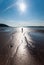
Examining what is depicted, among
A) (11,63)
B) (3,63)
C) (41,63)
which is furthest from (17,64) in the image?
(41,63)

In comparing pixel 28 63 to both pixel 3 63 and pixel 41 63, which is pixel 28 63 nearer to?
pixel 41 63

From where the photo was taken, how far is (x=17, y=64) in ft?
21.3

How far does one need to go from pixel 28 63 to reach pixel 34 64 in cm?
42

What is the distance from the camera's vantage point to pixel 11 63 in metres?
6.59

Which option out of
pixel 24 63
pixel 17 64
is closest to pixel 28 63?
pixel 24 63

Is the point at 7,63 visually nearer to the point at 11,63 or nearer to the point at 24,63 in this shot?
the point at 11,63

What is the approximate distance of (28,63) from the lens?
6727 mm

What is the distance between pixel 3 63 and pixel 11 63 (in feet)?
1.77

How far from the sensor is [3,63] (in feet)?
21.4

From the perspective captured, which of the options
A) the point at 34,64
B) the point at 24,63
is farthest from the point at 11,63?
the point at 34,64

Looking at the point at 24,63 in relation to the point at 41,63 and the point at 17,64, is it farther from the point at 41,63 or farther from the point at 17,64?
the point at 41,63

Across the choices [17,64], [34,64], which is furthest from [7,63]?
[34,64]

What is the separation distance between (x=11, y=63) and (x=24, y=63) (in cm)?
90

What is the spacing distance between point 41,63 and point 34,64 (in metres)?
0.57
